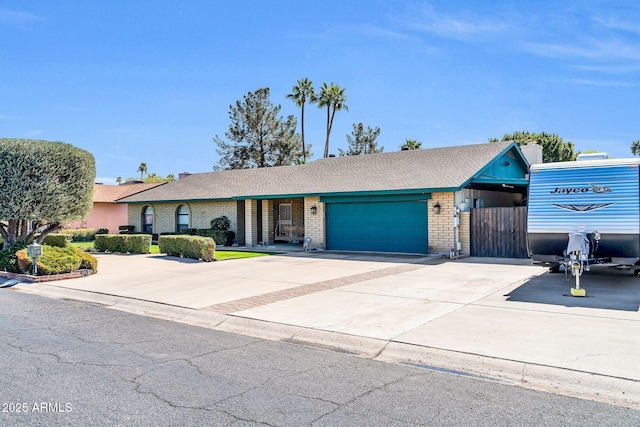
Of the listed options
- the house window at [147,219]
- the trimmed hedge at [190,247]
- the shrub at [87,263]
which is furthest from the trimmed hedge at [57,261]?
the house window at [147,219]

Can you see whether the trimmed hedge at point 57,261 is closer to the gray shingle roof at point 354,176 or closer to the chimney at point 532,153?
the gray shingle roof at point 354,176

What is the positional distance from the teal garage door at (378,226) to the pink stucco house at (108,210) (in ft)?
66.3

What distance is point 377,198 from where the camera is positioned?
20.8 m

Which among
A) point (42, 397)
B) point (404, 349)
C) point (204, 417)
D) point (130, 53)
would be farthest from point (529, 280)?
point (130, 53)

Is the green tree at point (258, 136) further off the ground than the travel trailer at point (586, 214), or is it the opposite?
the green tree at point (258, 136)

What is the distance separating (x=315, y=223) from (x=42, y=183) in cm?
1169

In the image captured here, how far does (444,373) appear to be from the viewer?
5676 millimetres

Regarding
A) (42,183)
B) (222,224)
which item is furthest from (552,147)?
(42,183)

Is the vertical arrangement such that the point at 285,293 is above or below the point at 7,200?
below

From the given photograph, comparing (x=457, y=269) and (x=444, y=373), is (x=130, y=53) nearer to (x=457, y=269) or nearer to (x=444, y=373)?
(x=457, y=269)

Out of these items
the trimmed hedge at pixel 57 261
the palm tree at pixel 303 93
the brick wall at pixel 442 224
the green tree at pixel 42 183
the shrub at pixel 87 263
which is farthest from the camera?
the palm tree at pixel 303 93

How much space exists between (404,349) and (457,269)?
8838 mm

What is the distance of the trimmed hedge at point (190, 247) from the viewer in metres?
18.1

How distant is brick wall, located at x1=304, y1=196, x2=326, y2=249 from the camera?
22.8 m
